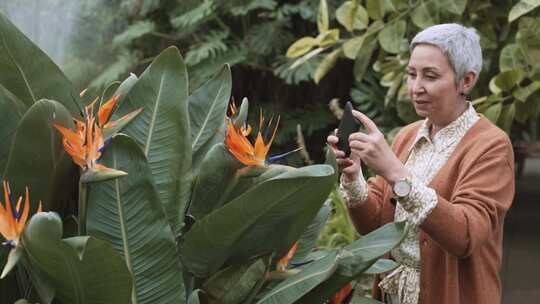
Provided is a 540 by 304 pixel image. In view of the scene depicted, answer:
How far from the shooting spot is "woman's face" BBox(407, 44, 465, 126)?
2135 millimetres

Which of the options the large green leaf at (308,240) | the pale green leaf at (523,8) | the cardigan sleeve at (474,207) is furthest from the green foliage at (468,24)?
the large green leaf at (308,240)

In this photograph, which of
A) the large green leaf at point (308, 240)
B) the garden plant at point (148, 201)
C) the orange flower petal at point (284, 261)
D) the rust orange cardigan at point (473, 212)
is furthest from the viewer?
the rust orange cardigan at point (473, 212)

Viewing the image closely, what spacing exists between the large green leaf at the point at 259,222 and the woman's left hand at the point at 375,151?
46 cm

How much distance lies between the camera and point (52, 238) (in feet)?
3.85

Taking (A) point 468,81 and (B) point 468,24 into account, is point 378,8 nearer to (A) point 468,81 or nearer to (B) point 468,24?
(B) point 468,24

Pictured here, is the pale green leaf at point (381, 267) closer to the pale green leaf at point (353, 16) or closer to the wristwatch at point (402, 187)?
the wristwatch at point (402, 187)

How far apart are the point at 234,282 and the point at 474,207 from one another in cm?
78

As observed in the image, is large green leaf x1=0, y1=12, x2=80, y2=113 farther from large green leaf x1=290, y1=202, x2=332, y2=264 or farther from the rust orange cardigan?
the rust orange cardigan

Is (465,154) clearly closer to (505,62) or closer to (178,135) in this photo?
(178,135)

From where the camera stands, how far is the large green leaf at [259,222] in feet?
4.30

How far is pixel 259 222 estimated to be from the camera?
1.38 metres

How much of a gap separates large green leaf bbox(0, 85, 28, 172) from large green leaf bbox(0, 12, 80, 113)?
40 millimetres

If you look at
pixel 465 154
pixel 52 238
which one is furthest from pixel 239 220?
pixel 465 154

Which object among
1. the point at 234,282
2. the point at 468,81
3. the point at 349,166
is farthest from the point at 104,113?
the point at 468,81
